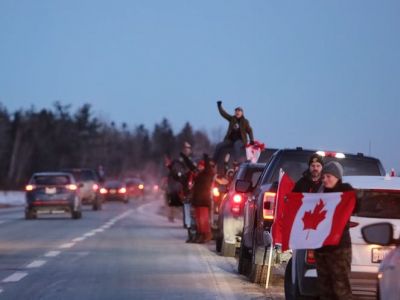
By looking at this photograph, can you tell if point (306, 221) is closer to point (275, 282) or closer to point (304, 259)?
point (304, 259)

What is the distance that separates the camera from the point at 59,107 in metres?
176

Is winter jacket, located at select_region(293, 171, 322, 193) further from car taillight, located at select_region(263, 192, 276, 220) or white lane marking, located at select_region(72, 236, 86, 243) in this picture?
white lane marking, located at select_region(72, 236, 86, 243)

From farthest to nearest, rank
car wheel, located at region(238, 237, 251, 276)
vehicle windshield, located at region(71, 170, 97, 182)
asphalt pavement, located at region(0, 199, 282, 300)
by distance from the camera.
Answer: vehicle windshield, located at region(71, 170, 97, 182) → car wheel, located at region(238, 237, 251, 276) → asphalt pavement, located at region(0, 199, 282, 300)

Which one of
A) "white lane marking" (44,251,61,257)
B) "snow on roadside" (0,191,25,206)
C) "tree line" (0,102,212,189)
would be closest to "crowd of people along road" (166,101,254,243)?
"white lane marking" (44,251,61,257)

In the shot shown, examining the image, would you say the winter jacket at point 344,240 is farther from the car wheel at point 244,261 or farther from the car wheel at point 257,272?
the car wheel at point 244,261

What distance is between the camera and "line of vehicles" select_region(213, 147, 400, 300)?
420 inches

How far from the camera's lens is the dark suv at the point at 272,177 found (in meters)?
14.8

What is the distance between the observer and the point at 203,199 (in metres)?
24.8

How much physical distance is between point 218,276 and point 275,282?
1040mm

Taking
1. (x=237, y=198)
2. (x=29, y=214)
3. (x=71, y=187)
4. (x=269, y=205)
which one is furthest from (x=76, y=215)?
(x=269, y=205)

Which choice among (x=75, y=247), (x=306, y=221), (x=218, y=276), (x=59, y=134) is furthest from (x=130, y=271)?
(x=59, y=134)

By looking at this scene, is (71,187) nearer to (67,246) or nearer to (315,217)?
(67,246)

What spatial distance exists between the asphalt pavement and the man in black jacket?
224cm

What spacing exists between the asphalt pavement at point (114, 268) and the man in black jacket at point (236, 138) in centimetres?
224
